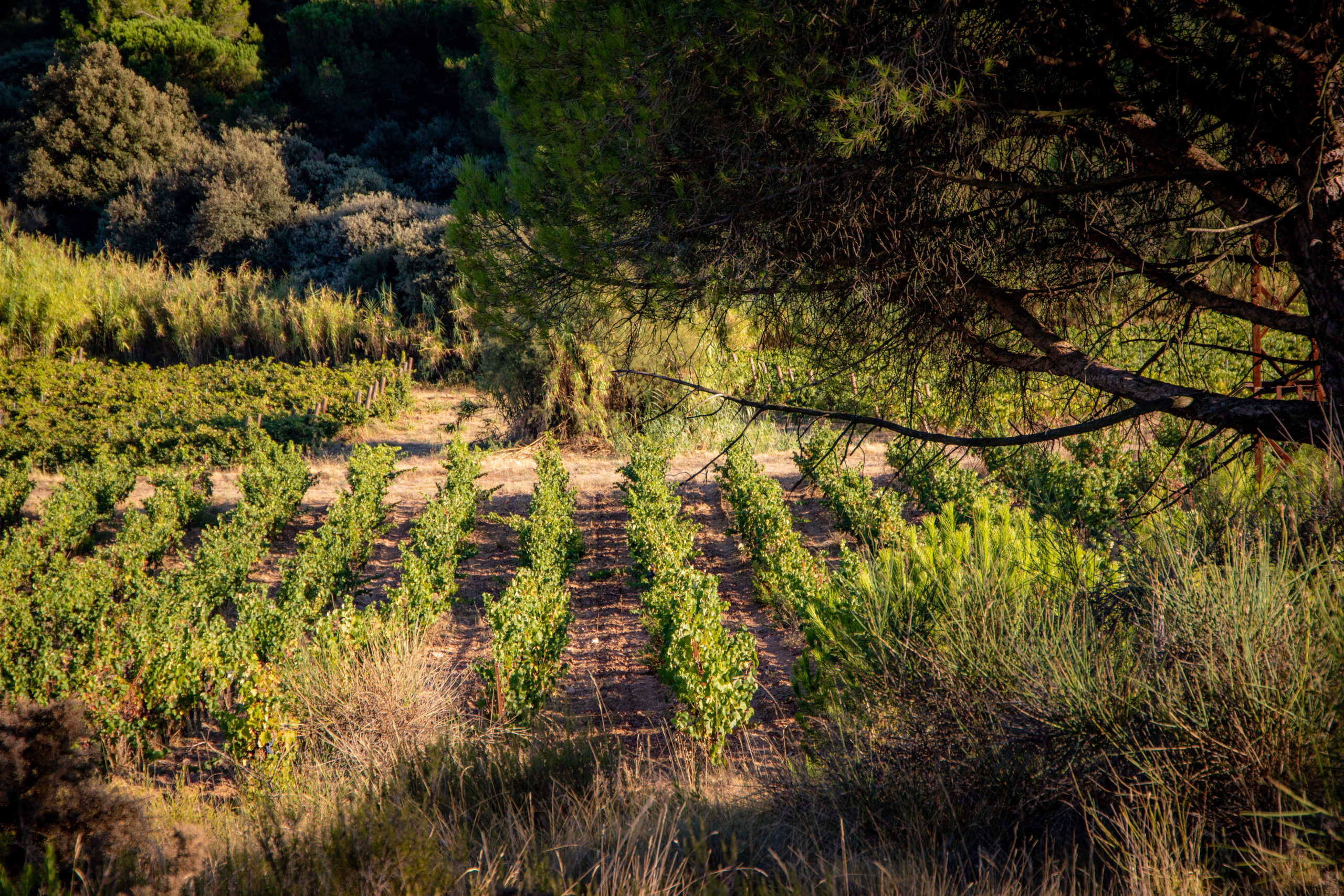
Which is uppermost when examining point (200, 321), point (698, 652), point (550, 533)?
point (200, 321)

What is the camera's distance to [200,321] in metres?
25.3

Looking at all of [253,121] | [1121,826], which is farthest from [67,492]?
[253,121]

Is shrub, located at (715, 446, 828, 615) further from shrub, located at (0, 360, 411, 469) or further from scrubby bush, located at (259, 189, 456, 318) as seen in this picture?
scrubby bush, located at (259, 189, 456, 318)

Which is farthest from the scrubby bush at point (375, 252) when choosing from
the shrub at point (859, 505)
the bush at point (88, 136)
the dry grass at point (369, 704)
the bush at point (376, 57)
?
the dry grass at point (369, 704)

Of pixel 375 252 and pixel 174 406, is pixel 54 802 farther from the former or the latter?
pixel 375 252

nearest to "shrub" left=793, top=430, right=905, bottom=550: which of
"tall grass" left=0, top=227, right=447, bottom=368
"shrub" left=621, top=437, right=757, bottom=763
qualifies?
"shrub" left=621, top=437, right=757, bottom=763

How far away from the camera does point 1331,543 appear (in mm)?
2039

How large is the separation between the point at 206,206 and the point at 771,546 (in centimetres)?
3228

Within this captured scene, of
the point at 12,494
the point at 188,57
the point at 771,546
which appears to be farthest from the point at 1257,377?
the point at 188,57

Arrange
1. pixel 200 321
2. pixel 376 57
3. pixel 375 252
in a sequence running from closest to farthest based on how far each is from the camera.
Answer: pixel 200 321 → pixel 375 252 → pixel 376 57

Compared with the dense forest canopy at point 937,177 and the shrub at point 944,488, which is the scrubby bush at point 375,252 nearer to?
the shrub at point 944,488

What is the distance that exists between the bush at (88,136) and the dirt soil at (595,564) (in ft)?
78.9

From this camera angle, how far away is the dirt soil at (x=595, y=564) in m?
5.55

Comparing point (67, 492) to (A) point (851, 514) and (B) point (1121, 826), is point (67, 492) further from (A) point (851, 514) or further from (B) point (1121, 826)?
(B) point (1121, 826)
